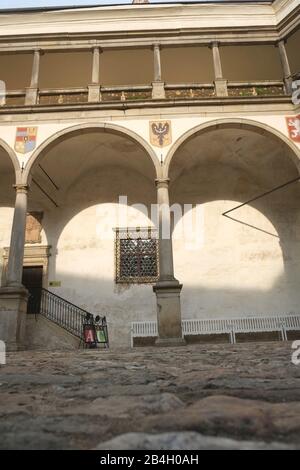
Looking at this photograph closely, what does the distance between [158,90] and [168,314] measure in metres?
6.89

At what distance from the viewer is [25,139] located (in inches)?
402

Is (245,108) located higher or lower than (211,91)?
lower

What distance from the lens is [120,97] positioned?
10.9m

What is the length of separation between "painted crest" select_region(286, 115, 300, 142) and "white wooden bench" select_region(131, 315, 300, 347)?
5.86m

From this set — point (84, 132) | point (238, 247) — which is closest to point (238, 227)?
point (238, 247)

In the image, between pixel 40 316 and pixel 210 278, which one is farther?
Answer: pixel 210 278

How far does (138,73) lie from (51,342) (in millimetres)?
10203

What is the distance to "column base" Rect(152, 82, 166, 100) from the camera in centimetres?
1059

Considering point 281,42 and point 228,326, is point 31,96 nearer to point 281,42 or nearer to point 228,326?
point 281,42

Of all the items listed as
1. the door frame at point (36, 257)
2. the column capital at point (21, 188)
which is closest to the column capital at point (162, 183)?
the column capital at point (21, 188)

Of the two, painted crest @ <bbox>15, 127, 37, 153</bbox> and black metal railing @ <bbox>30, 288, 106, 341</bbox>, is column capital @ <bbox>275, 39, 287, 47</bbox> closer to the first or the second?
painted crest @ <bbox>15, 127, 37, 153</bbox>

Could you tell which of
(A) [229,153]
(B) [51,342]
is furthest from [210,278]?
(B) [51,342]

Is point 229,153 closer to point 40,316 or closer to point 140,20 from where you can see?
point 140,20

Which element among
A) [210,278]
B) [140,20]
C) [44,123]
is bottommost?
[210,278]
